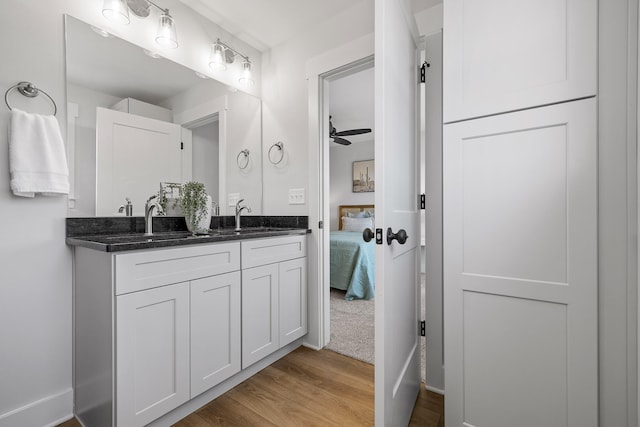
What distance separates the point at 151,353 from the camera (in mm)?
1300

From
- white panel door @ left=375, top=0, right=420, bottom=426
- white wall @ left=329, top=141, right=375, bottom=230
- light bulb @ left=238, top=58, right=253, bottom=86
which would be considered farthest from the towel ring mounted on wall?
white wall @ left=329, top=141, right=375, bottom=230

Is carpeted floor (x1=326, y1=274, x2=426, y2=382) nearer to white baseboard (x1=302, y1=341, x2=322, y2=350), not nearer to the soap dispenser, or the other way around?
white baseboard (x1=302, y1=341, x2=322, y2=350)

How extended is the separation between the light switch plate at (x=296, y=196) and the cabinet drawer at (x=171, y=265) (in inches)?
29.4

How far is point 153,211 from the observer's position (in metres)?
1.88

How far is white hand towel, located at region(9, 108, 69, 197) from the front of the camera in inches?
51.1

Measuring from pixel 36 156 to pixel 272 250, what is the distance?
1283mm

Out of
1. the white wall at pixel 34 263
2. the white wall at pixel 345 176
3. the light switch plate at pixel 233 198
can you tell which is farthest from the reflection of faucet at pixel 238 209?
the white wall at pixel 345 176

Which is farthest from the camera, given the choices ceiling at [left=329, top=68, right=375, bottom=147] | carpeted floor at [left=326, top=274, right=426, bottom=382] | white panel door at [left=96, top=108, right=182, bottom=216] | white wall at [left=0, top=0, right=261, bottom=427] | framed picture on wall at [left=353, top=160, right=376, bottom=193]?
framed picture on wall at [left=353, top=160, right=376, bottom=193]

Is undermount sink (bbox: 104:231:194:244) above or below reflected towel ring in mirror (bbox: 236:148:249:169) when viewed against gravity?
below

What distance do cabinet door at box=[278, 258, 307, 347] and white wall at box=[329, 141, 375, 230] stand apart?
367 centimetres

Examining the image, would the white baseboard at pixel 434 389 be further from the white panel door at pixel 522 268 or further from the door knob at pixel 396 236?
the door knob at pixel 396 236

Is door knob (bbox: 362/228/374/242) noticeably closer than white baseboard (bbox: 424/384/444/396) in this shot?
Yes

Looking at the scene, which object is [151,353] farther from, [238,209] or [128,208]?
[238,209]

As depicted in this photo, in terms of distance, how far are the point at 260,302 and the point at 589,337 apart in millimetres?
1572
